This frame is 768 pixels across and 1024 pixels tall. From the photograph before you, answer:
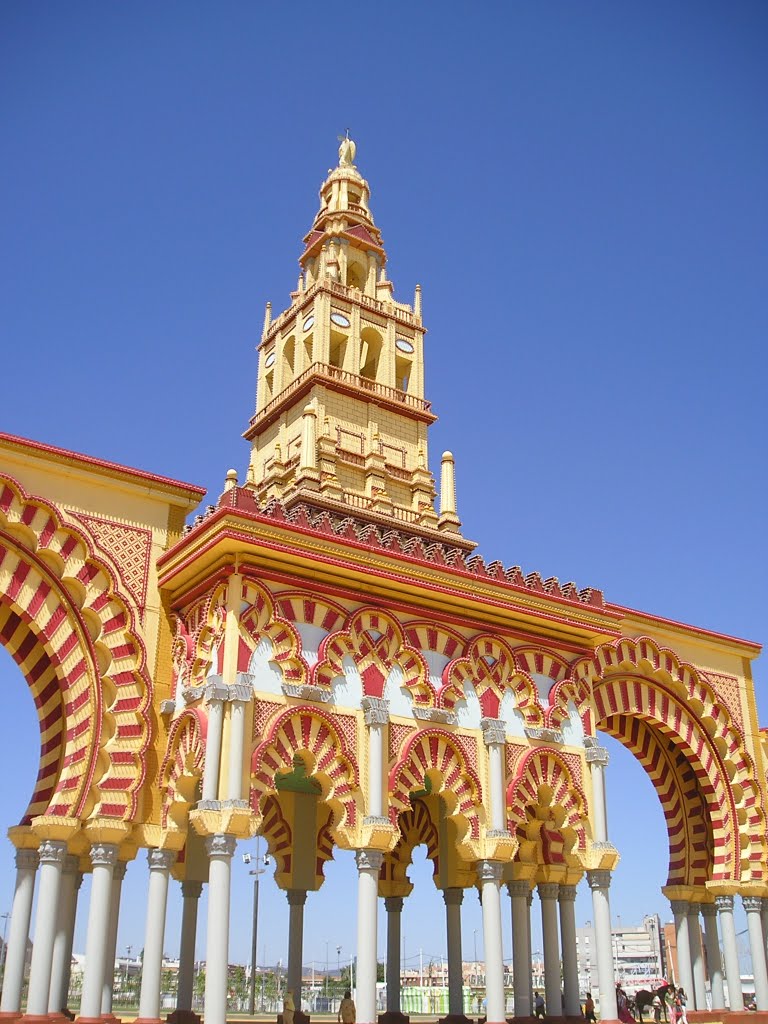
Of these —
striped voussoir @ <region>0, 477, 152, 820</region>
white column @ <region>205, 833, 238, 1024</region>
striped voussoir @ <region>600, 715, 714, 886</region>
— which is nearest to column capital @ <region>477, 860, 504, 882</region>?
white column @ <region>205, 833, 238, 1024</region>

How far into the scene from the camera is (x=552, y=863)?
21.0 meters

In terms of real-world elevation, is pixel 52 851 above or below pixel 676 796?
below

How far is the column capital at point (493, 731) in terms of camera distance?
1847cm

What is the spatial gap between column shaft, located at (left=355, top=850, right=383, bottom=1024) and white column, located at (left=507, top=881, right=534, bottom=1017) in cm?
463

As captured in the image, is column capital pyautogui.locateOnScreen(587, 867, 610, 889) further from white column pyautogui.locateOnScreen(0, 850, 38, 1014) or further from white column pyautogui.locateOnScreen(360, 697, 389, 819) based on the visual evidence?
white column pyautogui.locateOnScreen(0, 850, 38, 1014)

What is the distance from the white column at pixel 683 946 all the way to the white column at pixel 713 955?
58 cm

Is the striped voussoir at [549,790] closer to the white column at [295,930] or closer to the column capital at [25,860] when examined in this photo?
→ the white column at [295,930]

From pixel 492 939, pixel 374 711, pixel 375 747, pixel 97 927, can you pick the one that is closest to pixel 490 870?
pixel 492 939

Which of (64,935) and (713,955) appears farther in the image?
(713,955)

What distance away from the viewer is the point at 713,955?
23969mm

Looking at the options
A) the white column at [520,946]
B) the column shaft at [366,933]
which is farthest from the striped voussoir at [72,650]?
the white column at [520,946]

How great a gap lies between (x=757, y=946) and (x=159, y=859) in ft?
46.7

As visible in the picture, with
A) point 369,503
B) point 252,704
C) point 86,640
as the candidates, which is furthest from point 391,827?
point 369,503

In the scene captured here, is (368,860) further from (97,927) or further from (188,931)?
(188,931)
